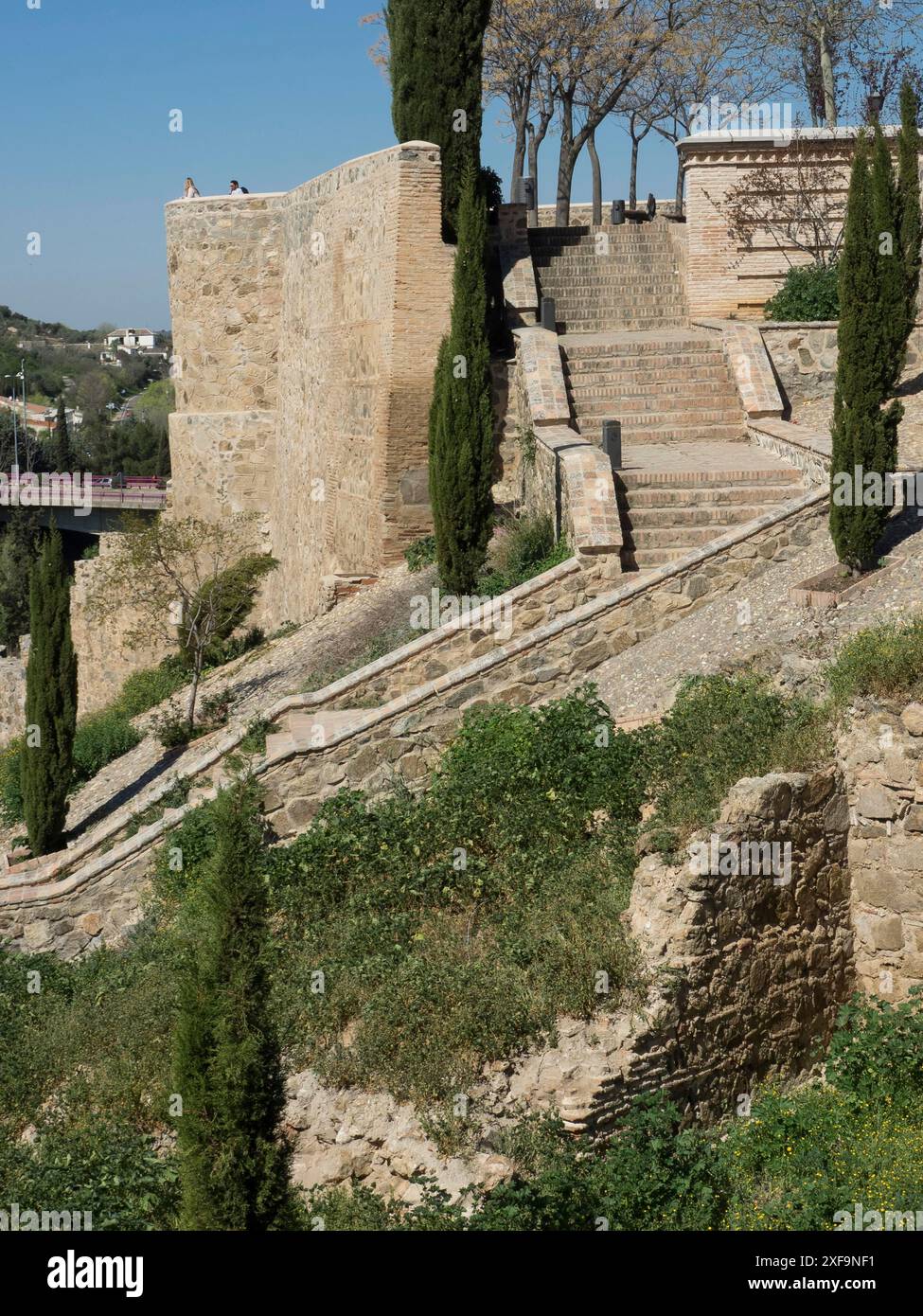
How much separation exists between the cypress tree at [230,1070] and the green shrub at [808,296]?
13.1 metres

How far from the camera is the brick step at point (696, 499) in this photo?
14.0m

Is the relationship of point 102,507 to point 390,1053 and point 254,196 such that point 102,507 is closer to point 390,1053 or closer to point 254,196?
point 254,196

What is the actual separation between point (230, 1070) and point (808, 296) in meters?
14.0

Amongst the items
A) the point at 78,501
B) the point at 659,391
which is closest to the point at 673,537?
the point at 659,391

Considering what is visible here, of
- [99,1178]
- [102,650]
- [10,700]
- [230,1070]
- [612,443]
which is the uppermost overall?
[612,443]

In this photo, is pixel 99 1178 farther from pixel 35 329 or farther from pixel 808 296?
pixel 35 329

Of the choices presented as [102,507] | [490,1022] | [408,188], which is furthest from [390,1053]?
[102,507]

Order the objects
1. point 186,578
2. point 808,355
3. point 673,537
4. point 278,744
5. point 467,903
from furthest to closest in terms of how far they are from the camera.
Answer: point 186,578 → point 808,355 → point 673,537 → point 278,744 → point 467,903

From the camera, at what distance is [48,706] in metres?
16.3

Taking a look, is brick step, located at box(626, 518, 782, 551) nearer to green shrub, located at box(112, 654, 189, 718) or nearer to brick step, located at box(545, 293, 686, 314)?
brick step, located at box(545, 293, 686, 314)

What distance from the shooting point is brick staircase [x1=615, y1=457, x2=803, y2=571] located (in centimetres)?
1376

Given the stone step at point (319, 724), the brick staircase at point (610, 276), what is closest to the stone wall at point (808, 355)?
the brick staircase at point (610, 276)

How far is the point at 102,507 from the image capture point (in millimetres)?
47000

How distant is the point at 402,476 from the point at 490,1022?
1015 cm
